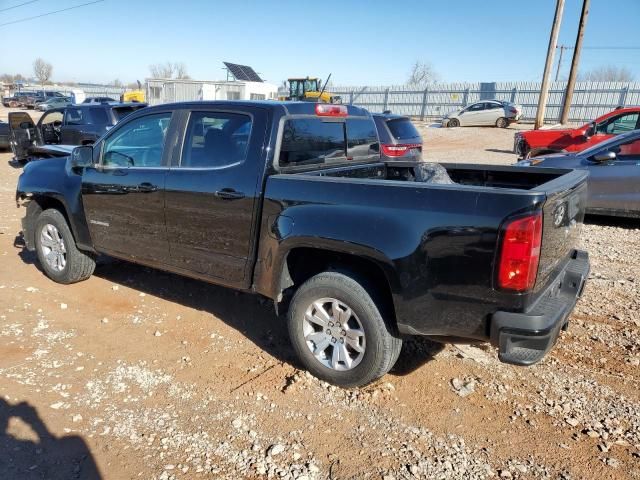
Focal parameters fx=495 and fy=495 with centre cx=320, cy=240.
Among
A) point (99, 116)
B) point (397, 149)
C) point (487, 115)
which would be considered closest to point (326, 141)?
point (397, 149)

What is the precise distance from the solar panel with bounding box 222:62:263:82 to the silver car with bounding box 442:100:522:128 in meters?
17.1

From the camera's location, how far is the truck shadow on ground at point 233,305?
153 inches

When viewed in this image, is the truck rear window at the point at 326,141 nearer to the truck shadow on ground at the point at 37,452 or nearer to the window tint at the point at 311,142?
the window tint at the point at 311,142

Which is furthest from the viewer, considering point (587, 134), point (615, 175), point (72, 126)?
point (72, 126)

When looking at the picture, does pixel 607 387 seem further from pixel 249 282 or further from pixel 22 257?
pixel 22 257

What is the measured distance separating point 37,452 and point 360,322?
6.50 ft

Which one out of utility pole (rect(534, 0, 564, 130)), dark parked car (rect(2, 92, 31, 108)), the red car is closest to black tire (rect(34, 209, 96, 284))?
the red car

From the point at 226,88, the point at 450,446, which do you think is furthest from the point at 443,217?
the point at 226,88

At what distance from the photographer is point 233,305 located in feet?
15.9

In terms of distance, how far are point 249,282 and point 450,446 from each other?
176 centimetres

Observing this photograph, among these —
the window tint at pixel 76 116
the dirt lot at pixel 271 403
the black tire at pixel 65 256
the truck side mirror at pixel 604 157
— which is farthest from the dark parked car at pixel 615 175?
the window tint at pixel 76 116

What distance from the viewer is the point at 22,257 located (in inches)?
249

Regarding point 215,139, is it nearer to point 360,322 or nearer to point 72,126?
point 360,322

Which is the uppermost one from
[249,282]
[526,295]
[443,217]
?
[443,217]
